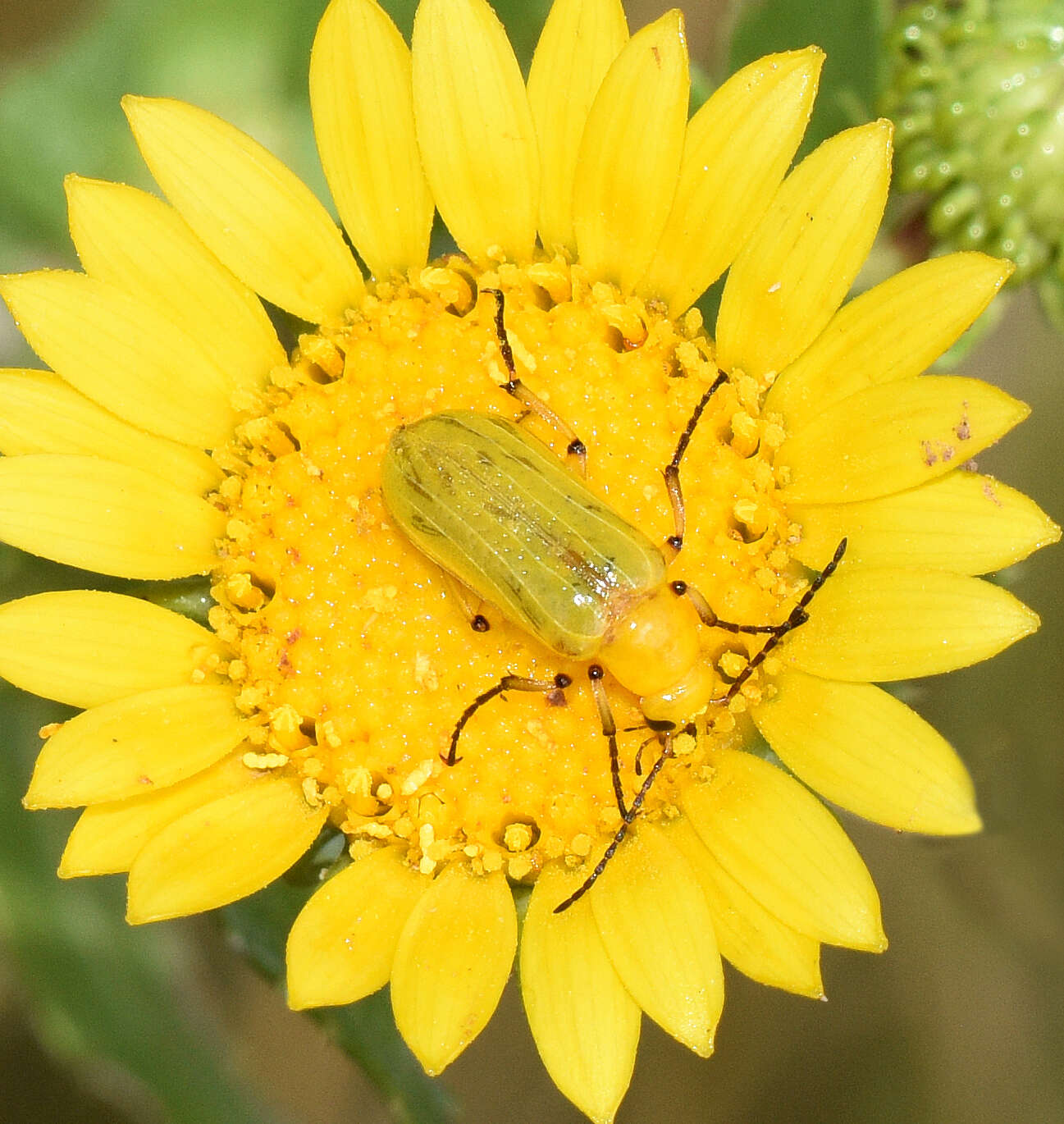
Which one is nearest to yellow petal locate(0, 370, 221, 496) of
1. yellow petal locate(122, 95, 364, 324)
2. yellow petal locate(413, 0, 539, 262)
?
yellow petal locate(122, 95, 364, 324)

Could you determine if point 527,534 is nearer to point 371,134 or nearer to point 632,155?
point 632,155

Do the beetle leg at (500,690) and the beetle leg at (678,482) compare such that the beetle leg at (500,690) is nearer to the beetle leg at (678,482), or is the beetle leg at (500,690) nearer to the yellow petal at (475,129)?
the beetle leg at (678,482)

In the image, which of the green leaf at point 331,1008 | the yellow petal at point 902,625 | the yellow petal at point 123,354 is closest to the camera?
the yellow petal at point 902,625

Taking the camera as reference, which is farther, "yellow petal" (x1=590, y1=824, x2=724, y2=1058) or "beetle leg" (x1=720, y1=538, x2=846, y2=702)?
"beetle leg" (x1=720, y1=538, x2=846, y2=702)

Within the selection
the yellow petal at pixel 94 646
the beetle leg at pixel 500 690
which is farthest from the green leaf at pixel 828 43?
the yellow petal at pixel 94 646

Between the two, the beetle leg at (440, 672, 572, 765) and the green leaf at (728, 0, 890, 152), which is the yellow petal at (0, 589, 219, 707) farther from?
the green leaf at (728, 0, 890, 152)
